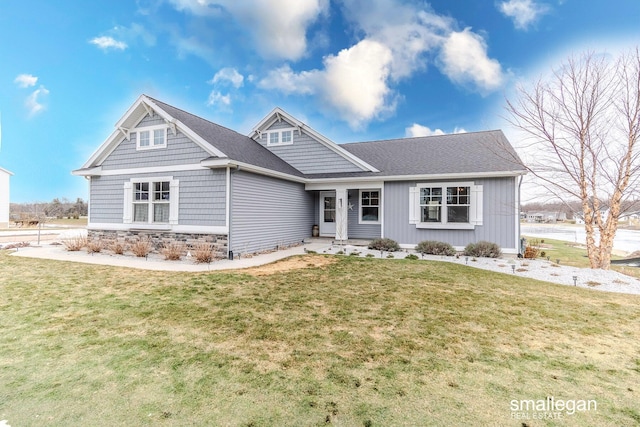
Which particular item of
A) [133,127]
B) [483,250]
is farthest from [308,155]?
[483,250]

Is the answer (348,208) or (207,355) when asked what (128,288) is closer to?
(207,355)

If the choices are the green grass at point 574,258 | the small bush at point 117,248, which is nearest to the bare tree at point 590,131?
the green grass at point 574,258

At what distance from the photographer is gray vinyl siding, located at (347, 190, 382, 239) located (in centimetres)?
1384

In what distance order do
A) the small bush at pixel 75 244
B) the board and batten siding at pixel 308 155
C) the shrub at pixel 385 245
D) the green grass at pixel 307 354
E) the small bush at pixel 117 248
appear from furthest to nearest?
1. the board and batten siding at pixel 308 155
2. the shrub at pixel 385 245
3. the small bush at pixel 75 244
4. the small bush at pixel 117 248
5. the green grass at pixel 307 354

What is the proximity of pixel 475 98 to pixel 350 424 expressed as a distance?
2018cm

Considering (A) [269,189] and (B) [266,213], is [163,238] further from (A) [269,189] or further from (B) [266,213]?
(A) [269,189]

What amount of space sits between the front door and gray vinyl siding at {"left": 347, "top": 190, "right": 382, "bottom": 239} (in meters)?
1.03

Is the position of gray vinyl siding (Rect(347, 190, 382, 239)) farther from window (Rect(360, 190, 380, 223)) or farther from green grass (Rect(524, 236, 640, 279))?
green grass (Rect(524, 236, 640, 279))

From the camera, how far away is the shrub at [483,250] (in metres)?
10.6

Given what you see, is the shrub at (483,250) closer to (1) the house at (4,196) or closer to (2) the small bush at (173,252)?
(2) the small bush at (173,252)

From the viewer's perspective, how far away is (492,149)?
12406 millimetres

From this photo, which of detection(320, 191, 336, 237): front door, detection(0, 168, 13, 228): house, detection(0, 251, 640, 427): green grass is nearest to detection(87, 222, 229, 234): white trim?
detection(0, 251, 640, 427): green grass

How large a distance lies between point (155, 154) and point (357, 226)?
351 inches

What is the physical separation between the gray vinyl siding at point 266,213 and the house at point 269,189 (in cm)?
4
